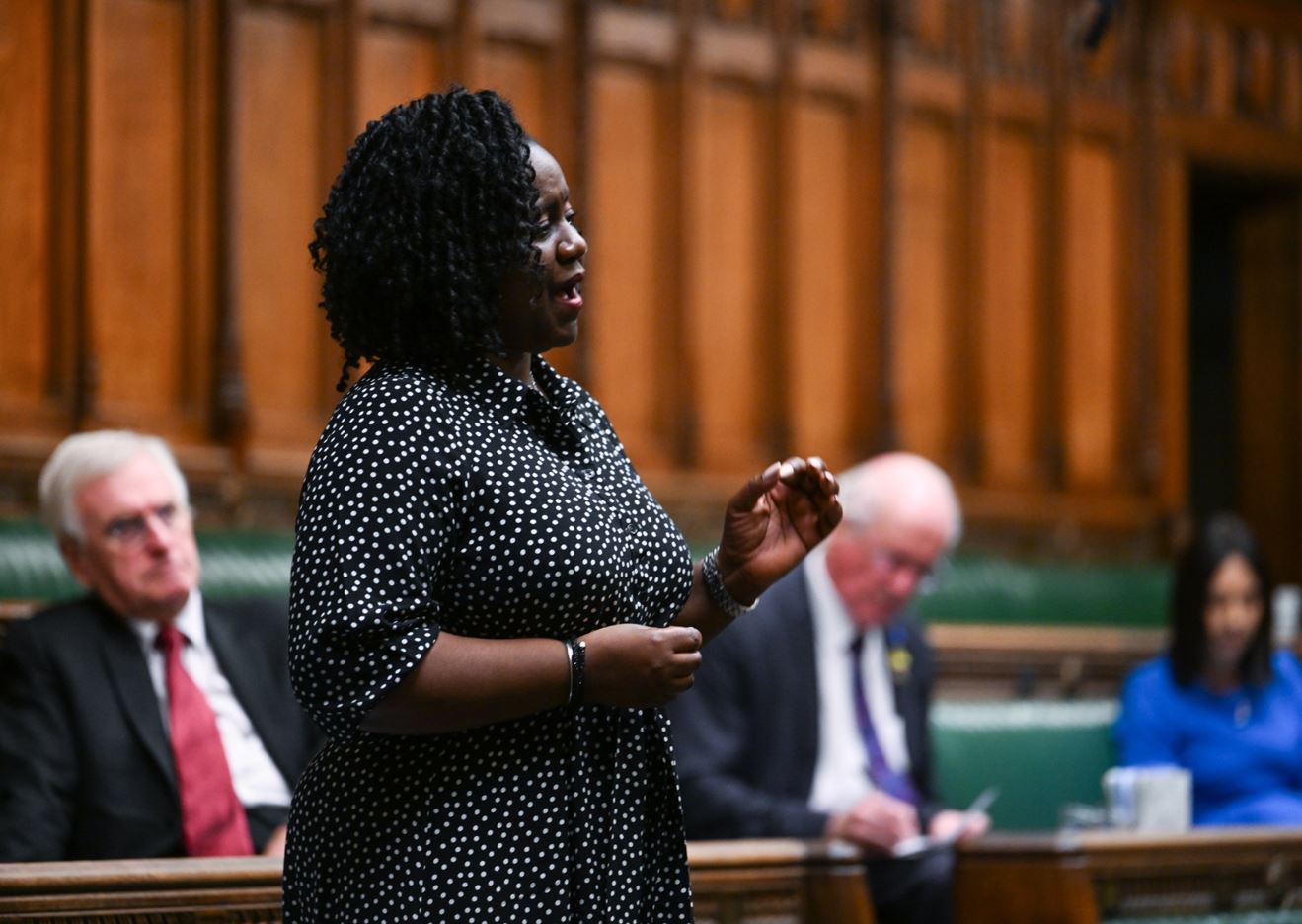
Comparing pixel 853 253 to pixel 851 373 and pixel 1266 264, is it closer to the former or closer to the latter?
pixel 851 373

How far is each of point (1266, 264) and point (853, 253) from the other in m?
2.16

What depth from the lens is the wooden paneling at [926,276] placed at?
5773 millimetres

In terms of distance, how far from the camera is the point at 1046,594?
5.15m

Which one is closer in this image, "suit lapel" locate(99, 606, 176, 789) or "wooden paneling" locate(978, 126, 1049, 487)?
"suit lapel" locate(99, 606, 176, 789)

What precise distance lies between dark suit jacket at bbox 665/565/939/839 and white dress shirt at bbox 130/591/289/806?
2.40ft

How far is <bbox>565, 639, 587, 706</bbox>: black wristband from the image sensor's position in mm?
1364

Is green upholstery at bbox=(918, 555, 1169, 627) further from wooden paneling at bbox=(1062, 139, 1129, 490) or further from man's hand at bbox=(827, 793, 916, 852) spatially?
man's hand at bbox=(827, 793, 916, 852)

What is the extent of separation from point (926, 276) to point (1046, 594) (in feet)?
4.00

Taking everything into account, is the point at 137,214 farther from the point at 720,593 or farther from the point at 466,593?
the point at 466,593

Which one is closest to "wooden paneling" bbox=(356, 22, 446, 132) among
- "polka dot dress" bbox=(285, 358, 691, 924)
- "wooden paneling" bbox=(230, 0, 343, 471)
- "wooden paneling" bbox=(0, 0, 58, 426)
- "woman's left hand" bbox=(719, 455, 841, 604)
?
"wooden paneling" bbox=(230, 0, 343, 471)

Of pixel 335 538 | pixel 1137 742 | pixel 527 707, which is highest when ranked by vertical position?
pixel 335 538

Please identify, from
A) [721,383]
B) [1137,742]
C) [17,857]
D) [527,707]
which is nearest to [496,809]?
[527,707]

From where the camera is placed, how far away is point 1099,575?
5309 millimetres

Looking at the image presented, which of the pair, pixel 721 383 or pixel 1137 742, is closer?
pixel 1137 742
